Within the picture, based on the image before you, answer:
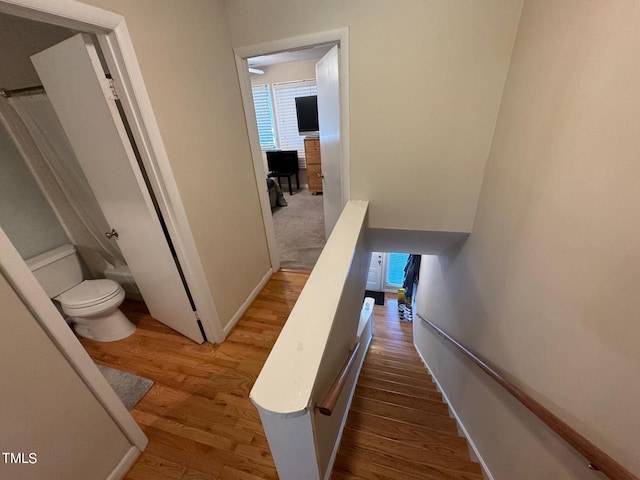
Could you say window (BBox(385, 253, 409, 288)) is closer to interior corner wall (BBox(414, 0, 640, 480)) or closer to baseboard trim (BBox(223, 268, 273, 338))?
baseboard trim (BBox(223, 268, 273, 338))

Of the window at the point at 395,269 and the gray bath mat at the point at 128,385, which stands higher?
the gray bath mat at the point at 128,385

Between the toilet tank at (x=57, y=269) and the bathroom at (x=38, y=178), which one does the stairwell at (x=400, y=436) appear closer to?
the bathroom at (x=38, y=178)

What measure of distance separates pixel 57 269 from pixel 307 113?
476 cm

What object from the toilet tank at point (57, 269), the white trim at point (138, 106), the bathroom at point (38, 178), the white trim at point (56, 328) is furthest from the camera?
the toilet tank at point (57, 269)

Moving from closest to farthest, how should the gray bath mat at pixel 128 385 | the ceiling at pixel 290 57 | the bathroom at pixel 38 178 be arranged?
1. the gray bath mat at pixel 128 385
2. the bathroom at pixel 38 178
3. the ceiling at pixel 290 57

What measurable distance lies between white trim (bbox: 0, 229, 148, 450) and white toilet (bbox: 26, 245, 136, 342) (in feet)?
3.08

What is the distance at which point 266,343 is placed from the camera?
188 cm

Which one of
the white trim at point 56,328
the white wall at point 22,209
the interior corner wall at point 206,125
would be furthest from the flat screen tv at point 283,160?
the white trim at point 56,328

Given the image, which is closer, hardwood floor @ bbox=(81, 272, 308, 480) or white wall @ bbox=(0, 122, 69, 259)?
hardwood floor @ bbox=(81, 272, 308, 480)

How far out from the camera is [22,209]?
183 centimetres

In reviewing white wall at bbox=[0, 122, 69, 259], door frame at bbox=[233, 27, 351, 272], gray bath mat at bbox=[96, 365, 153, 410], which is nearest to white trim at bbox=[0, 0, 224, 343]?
gray bath mat at bbox=[96, 365, 153, 410]

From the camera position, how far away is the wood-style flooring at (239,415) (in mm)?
1217

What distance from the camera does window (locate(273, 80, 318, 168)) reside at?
17.0ft

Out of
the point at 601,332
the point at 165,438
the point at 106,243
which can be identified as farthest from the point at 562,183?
the point at 106,243
